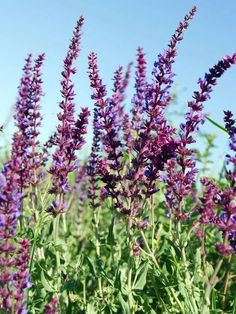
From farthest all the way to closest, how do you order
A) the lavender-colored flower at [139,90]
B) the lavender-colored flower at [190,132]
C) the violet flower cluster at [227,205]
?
1. the lavender-colored flower at [139,90]
2. the lavender-colored flower at [190,132]
3. the violet flower cluster at [227,205]

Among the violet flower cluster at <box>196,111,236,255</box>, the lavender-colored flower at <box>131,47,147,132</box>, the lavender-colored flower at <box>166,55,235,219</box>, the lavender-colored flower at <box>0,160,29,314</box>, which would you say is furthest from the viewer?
the lavender-colored flower at <box>131,47,147,132</box>

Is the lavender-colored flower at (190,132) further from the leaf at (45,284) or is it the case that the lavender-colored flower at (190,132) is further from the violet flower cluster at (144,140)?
the leaf at (45,284)

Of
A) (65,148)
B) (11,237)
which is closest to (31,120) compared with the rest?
(65,148)

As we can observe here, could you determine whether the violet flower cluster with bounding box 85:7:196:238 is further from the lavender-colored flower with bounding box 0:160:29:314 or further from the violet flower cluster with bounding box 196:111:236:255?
the lavender-colored flower with bounding box 0:160:29:314

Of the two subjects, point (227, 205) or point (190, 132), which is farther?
point (190, 132)

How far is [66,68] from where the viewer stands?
194 inches

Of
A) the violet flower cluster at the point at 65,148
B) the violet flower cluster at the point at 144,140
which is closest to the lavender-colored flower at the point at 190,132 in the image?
the violet flower cluster at the point at 144,140

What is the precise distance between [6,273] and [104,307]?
156cm

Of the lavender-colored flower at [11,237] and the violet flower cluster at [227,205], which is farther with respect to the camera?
the violet flower cluster at [227,205]

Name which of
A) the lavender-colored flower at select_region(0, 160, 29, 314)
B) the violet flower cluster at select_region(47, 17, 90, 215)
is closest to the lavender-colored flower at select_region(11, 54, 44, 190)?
the violet flower cluster at select_region(47, 17, 90, 215)

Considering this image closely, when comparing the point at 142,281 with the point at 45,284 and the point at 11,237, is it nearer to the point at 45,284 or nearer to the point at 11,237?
the point at 45,284

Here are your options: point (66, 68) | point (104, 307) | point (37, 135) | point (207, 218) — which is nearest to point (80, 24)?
point (66, 68)

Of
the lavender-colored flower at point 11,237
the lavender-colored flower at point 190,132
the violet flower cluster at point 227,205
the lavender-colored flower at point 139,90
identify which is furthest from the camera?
the lavender-colored flower at point 139,90

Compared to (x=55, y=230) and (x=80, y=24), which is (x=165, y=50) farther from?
(x=55, y=230)
